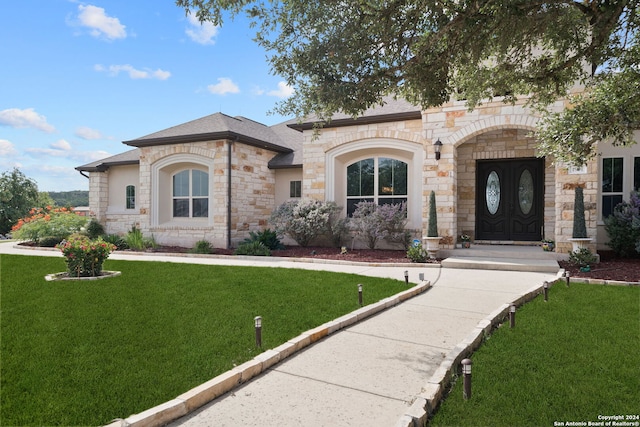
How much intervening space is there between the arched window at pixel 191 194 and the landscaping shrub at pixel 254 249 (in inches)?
136

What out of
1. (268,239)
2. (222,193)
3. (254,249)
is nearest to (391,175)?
(268,239)

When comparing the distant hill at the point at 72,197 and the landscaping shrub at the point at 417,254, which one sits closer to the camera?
the landscaping shrub at the point at 417,254

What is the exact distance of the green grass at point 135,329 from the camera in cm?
313

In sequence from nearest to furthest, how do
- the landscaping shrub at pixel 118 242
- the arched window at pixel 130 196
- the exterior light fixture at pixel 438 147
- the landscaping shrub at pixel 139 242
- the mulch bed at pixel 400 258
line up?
the mulch bed at pixel 400 258
the exterior light fixture at pixel 438 147
the landscaping shrub at pixel 139 242
the landscaping shrub at pixel 118 242
the arched window at pixel 130 196

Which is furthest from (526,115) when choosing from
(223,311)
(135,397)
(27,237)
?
(27,237)

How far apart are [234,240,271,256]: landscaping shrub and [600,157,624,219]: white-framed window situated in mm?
10395

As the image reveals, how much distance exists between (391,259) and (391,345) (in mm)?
6908

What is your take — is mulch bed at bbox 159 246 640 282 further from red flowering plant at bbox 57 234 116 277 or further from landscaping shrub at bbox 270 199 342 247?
red flowering plant at bbox 57 234 116 277

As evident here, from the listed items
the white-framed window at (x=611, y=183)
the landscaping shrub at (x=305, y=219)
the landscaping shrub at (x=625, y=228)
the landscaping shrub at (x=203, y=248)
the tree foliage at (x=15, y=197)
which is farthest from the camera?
the tree foliage at (x=15, y=197)

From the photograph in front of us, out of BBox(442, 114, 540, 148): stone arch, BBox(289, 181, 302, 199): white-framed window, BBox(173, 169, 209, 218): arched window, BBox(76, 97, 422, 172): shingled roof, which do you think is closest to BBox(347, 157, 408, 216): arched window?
BBox(76, 97, 422, 172): shingled roof

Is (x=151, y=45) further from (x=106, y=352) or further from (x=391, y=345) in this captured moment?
(x=391, y=345)

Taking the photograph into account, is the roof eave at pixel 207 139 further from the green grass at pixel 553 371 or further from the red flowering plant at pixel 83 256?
the green grass at pixel 553 371

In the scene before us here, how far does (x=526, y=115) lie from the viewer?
430 inches

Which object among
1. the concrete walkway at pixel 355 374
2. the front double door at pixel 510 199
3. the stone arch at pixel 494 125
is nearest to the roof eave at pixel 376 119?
the stone arch at pixel 494 125
